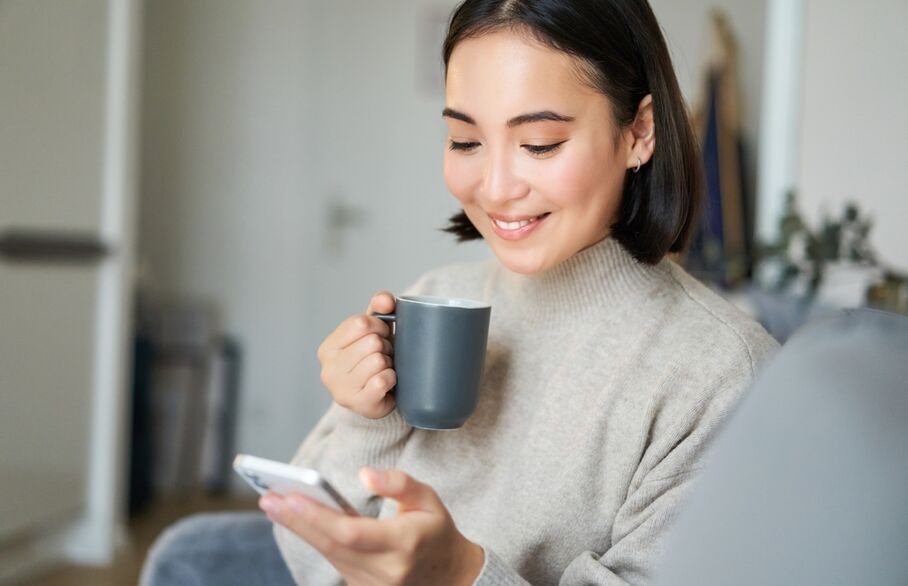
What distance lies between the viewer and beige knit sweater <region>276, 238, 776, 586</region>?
896 mm

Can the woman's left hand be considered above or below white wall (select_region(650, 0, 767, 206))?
below

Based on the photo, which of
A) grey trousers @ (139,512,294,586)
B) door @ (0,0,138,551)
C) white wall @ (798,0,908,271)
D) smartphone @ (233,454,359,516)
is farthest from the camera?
door @ (0,0,138,551)

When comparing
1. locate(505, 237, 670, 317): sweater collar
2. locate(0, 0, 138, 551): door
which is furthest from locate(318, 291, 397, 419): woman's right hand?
locate(0, 0, 138, 551): door

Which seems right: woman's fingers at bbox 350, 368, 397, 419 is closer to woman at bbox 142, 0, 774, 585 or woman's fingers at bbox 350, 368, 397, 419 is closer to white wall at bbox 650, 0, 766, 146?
woman at bbox 142, 0, 774, 585

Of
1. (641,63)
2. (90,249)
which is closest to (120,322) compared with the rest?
(90,249)

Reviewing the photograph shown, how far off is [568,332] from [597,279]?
0.07 m

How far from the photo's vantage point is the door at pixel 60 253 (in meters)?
2.61

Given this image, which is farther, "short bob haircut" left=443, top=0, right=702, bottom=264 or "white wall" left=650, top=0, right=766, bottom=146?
"white wall" left=650, top=0, right=766, bottom=146

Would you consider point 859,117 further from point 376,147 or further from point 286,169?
point 286,169

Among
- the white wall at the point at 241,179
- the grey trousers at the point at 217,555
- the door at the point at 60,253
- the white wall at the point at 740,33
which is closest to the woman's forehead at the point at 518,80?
the grey trousers at the point at 217,555

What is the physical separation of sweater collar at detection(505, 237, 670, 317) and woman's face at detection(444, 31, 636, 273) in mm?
80

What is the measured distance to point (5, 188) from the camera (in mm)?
2559

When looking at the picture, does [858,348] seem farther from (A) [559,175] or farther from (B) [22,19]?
(B) [22,19]

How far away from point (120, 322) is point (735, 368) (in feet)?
8.43
